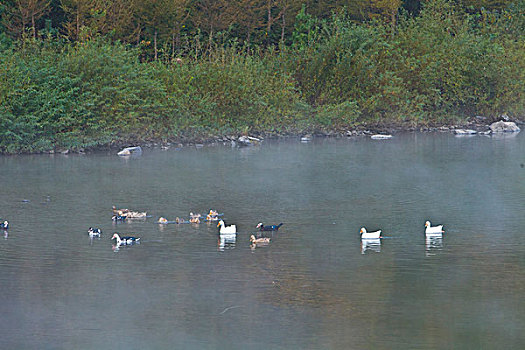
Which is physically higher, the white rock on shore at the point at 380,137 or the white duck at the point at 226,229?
the white rock on shore at the point at 380,137

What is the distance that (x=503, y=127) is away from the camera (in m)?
43.3

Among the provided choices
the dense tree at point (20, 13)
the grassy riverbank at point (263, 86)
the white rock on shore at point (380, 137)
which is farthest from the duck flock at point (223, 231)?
the dense tree at point (20, 13)

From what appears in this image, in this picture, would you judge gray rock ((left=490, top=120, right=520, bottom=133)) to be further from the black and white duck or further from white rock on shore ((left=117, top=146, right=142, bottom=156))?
the black and white duck

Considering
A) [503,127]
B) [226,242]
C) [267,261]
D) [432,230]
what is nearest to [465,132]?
[503,127]

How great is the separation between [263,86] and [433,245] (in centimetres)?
2233

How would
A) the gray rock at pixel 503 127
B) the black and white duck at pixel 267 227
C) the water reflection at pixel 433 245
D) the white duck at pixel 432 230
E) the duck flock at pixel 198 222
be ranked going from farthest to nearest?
the gray rock at pixel 503 127, the black and white duck at pixel 267 227, the white duck at pixel 432 230, the duck flock at pixel 198 222, the water reflection at pixel 433 245

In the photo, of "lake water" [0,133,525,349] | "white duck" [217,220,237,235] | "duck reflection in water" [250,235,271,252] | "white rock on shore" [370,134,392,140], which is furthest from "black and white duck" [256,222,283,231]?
"white rock on shore" [370,134,392,140]

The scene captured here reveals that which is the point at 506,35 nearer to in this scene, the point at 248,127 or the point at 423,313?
the point at 248,127

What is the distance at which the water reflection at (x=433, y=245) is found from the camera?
54.7ft

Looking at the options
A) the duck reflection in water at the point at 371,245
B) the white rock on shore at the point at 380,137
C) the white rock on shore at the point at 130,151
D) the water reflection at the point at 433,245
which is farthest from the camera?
the white rock on shore at the point at 380,137

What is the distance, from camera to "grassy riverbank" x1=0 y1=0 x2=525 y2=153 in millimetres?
31953

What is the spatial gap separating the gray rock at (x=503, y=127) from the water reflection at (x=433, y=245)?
2594 cm

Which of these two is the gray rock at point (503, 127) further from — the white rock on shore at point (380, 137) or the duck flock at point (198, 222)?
the duck flock at point (198, 222)

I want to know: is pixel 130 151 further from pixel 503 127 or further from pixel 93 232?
pixel 503 127
